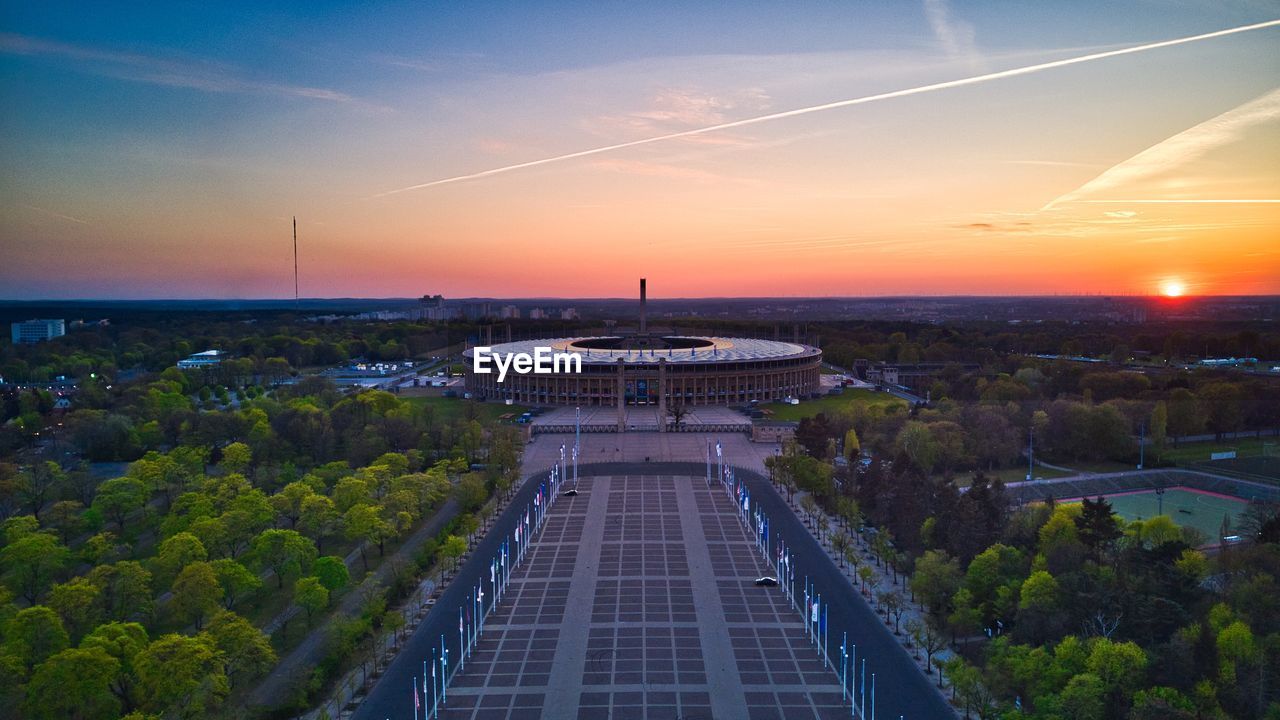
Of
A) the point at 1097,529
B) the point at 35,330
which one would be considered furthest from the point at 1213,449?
the point at 35,330

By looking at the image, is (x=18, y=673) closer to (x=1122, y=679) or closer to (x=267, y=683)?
(x=267, y=683)

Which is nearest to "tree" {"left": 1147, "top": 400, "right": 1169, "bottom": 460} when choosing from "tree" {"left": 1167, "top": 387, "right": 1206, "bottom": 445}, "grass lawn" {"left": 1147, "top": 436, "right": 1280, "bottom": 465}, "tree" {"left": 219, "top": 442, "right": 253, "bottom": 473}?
"grass lawn" {"left": 1147, "top": 436, "right": 1280, "bottom": 465}

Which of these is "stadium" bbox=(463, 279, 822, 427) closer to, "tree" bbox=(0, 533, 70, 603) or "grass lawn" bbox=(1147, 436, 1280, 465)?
"grass lawn" bbox=(1147, 436, 1280, 465)

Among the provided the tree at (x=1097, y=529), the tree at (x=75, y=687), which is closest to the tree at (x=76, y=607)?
the tree at (x=75, y=687)

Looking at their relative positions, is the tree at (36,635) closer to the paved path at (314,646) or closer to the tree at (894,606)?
the paved path at (314,646)

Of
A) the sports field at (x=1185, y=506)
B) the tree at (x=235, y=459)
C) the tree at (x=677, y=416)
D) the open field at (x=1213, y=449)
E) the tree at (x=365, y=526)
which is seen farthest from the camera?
the tree at (x=677, y=416)

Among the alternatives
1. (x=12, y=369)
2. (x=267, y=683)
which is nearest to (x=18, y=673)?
(x=267, y=683)
